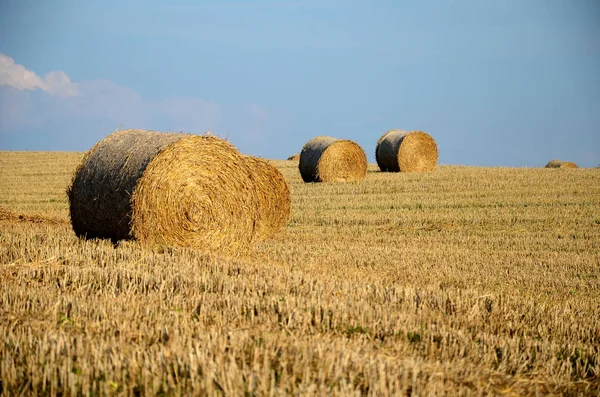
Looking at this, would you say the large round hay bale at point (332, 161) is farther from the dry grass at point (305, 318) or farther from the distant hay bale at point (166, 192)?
the distant hay bale at point (166, 192)

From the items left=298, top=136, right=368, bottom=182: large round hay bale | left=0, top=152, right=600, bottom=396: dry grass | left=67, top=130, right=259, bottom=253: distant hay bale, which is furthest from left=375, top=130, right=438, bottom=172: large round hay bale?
left=67, top=130, right=259, bottom=253: distant hay bale

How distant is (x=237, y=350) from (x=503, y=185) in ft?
58.8

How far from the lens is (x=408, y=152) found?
2672 centimetres

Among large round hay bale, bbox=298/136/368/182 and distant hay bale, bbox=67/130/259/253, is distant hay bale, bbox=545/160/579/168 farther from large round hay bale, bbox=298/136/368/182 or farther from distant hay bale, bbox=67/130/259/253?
distant hay bale, bbox=67/130/259/253

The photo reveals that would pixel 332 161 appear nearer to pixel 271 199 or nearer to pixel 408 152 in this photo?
pixel 408 152

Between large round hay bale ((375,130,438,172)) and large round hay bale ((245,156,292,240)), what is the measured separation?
48.3 feet

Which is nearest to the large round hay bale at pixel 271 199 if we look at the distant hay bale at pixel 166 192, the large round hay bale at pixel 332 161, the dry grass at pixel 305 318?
the dry grass at pixel 305 318

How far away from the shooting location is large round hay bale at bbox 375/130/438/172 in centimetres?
2661

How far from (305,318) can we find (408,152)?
22115mm

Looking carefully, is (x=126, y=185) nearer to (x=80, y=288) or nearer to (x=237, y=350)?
(x=80, y=288)

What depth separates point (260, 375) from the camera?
12.3 ft

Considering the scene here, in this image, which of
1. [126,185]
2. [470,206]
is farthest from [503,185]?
[126,185]

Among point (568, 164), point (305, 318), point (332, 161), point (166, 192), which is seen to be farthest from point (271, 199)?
point (568, 164)

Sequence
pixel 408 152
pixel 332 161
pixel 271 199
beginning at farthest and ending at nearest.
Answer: pixel 408 152, pixel 332 161, pixel 271 199
